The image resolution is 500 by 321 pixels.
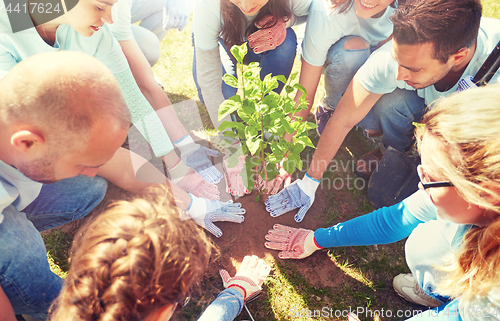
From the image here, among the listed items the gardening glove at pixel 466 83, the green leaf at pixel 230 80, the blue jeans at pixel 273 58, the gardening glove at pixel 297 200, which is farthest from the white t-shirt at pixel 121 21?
the gardening glove at pixel 466 83

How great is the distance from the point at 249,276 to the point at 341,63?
67.1 inches

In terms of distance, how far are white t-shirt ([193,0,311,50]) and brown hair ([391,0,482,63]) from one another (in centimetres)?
72

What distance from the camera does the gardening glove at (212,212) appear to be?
2.18 metres

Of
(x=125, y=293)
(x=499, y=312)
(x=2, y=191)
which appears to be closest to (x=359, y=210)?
(x=499, y=312)

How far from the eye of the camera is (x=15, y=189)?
1453 mm

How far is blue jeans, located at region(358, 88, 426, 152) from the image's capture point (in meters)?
2.11

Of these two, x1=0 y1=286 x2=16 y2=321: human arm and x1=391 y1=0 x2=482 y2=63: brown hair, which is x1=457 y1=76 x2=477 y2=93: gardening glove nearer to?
x1=391 y1=0 x2=482 y2=63: brown hair

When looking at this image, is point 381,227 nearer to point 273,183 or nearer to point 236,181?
point 273,183

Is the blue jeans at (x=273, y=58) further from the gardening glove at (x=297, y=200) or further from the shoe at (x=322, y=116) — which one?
the gardening glove at (x=297, y=200)

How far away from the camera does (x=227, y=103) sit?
1.49 meters

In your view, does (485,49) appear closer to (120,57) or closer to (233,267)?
(233,267)

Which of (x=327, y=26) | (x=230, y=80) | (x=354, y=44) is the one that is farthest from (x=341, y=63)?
(x=230, y=80)

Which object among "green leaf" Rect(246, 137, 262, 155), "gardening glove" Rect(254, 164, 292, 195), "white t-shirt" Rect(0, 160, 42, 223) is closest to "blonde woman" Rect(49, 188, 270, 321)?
"green leaf" Rect(246, 137, 262, 155)

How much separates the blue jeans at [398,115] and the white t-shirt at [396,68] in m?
0.07
